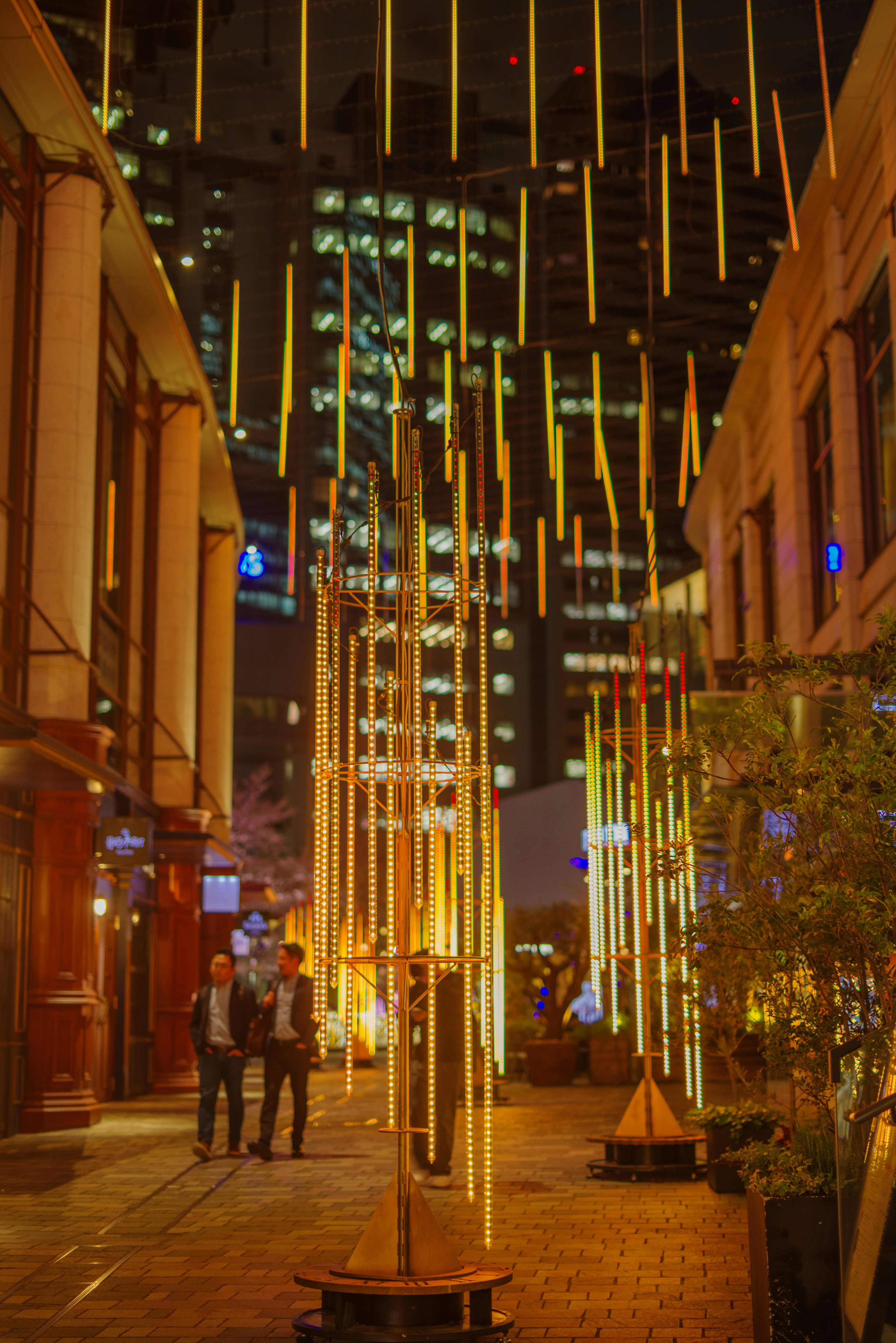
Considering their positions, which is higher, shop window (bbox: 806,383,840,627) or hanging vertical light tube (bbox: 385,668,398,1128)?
shop window (bbox: 806,383,840,627)

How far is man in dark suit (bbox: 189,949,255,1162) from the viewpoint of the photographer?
13.8 m

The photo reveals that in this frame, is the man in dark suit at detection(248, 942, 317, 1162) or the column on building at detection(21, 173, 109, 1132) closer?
the man in dark suit at detection(248, 942, 317, 1162)

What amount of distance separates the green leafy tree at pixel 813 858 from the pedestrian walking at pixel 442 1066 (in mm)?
5276

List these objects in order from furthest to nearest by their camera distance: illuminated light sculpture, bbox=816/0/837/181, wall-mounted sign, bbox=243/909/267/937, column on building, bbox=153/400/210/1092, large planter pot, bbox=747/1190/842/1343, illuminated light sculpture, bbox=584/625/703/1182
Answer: wall-mounted sign, bbox=243/909/267/937, column on building, bbox=153/400/210/1092, illuminated light sculpture, bbox=816/0/837/181, illuminated light sculpture, bbox=584/625/703/1182, large planter pot, bbox=747/1190/842/1343

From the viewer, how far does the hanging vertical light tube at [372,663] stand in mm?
6609

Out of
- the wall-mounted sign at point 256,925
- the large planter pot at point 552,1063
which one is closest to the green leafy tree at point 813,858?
the large planter pot at point 552,1063

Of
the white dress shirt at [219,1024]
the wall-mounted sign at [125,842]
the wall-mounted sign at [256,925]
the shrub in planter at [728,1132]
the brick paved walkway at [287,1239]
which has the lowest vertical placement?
the brick paved walkway at [287,1239]

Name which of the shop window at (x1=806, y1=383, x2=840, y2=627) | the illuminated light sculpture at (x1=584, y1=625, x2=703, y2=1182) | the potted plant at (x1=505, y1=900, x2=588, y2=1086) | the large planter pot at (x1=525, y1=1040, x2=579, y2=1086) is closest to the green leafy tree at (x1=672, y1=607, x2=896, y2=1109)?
the illuminated light sculpture at (x1=584, y1=625, x2=703, y2=1182)

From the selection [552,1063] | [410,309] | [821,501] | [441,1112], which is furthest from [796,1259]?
[821,501]

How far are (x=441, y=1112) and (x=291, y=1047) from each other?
209 centimetres

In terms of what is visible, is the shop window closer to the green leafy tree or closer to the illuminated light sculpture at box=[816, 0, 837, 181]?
the illuminated light sculpture at box=[816, 0, 837, 181]

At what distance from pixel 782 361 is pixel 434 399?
336ft

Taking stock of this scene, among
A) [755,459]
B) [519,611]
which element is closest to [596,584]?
[519,611]

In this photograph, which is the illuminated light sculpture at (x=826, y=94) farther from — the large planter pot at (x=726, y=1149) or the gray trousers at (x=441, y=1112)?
the gray trousers at (x=441, y=1112)
